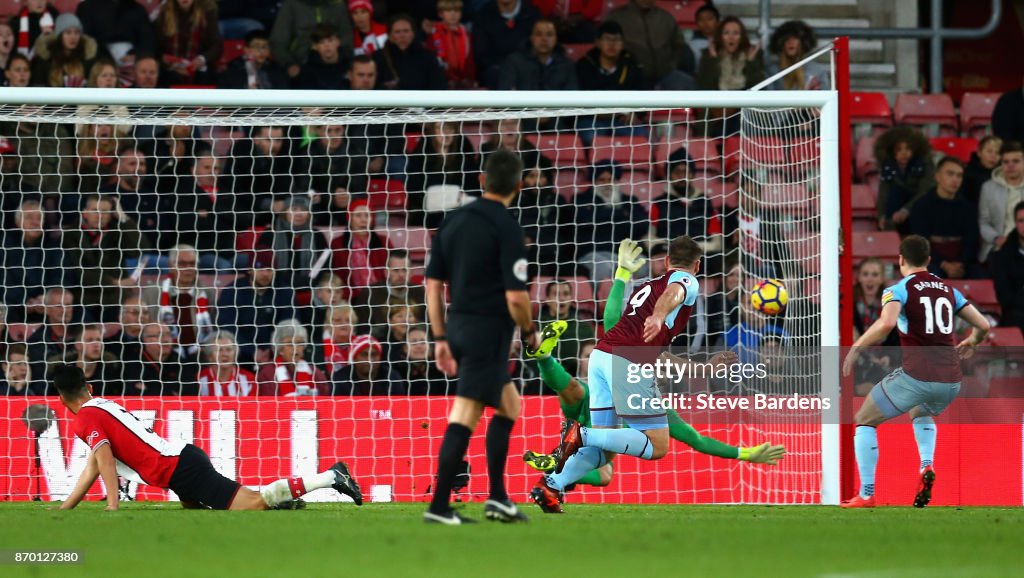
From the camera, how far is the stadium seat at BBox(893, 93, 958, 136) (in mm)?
15133

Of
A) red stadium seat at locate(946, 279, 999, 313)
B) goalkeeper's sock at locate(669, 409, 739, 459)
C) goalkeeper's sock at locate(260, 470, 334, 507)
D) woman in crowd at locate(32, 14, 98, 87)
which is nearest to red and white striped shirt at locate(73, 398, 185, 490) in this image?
goalkeeper's sock at locate(260, 470, 334, 507)

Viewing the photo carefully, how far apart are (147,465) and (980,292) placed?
8.21 metres

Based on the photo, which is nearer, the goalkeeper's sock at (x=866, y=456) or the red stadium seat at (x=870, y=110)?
the goalkeeper's sock at (x=866, y=456)

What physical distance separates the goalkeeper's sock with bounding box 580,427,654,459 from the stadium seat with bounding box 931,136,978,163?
737 cm

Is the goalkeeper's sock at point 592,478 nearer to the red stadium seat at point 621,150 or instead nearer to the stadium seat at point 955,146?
the red stadium seat at point 621,150

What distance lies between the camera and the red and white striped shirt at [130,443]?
8.37 metres

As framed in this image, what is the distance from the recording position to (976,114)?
15586 mm

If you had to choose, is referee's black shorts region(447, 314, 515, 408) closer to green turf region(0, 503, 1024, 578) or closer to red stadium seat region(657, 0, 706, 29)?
green turf region(0, 503, 1024, 578)

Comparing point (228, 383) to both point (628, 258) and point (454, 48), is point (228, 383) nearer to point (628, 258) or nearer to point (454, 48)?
point (628, 258)

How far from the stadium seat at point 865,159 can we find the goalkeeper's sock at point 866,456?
18.8ft

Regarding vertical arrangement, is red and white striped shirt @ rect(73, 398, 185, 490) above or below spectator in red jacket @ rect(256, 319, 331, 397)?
below

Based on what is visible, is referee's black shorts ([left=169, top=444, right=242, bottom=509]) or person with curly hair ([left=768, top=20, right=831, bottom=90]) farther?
person with curly hair ([left=768, top=20, right=831, bottom=90])

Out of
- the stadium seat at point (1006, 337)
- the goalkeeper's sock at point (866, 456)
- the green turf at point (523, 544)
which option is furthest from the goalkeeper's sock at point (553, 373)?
the stadium seat at point (1006, 337)

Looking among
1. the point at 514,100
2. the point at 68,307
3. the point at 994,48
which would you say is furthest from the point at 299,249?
the point at 994,48
